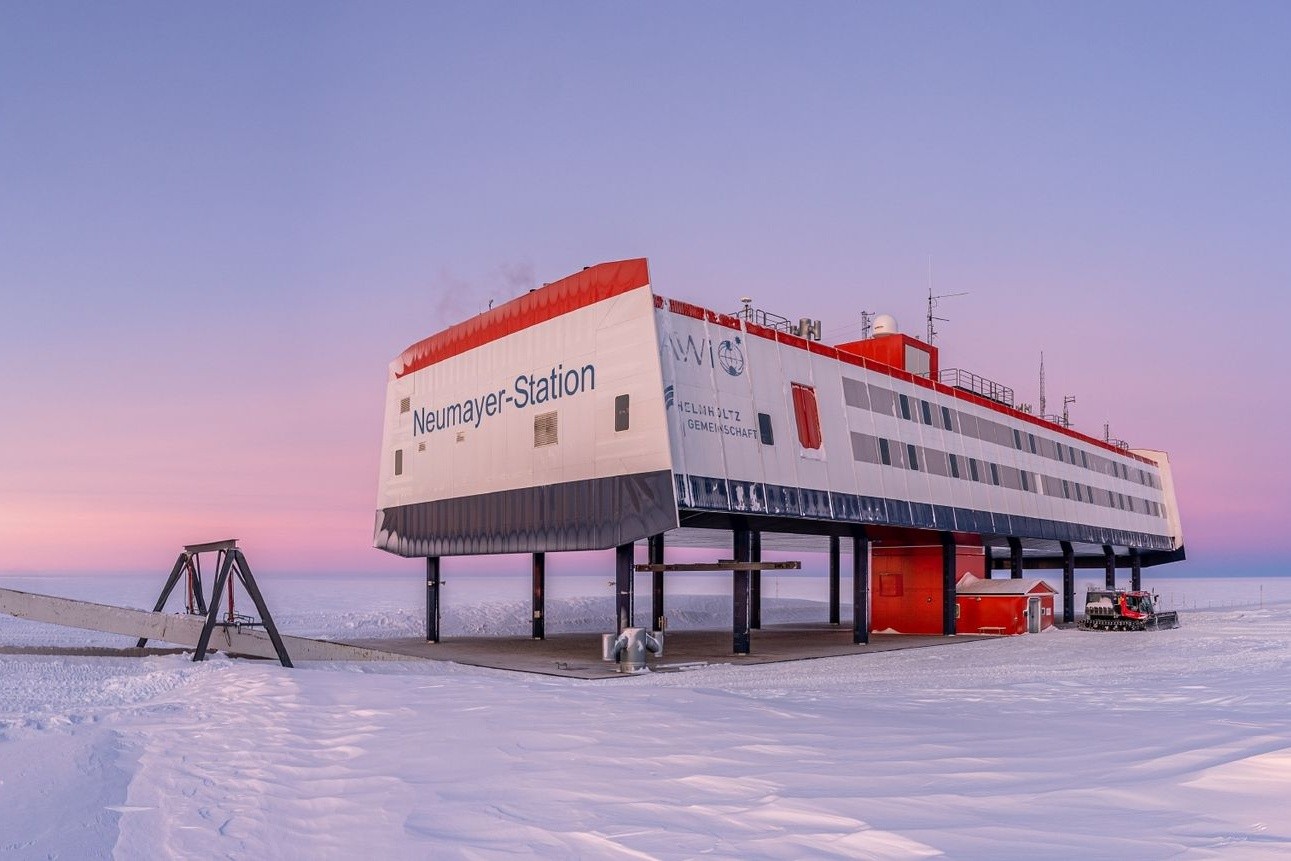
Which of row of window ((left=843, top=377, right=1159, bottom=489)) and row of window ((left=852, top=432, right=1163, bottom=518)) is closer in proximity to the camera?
row of window ((left=852, top=432, right=1163, bottom=518))

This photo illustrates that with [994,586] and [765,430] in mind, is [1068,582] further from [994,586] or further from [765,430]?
[765,430]

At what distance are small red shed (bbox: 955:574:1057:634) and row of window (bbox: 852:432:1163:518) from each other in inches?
184

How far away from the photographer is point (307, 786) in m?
10.4

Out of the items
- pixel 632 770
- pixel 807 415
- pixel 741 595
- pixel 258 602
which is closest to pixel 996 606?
pixel 807 415

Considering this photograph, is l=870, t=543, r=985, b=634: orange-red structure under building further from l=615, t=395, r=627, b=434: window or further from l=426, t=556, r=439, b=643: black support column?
l=615, t=395, r=627, b=434: window

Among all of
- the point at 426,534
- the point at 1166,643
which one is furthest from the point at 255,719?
the point at 1166,643

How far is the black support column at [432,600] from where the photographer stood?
3841 centimetres

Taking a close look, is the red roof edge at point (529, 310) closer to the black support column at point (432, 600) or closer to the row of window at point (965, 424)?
the black support column at point (432, 600)

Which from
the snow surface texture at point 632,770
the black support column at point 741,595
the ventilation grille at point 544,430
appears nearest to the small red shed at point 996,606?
the black support column at point 741,595

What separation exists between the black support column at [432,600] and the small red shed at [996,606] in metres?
23.4

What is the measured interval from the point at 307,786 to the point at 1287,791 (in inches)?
371

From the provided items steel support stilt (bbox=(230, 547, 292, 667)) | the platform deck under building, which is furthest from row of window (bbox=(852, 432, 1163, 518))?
steel support stilt (bbox=(230, 547, 292, 667))

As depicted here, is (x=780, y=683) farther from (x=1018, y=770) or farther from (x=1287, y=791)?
(x=1287, y=791)

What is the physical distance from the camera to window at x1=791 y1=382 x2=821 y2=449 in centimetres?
3306
